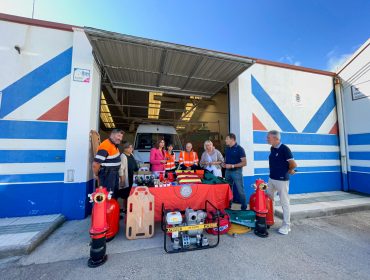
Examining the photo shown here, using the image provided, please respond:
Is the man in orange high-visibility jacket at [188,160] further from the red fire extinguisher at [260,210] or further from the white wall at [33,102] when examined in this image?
the white wall at [33,102]

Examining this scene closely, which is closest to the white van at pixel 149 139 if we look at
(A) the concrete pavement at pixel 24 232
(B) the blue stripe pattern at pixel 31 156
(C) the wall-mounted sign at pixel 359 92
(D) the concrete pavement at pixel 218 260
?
(B) the blue stripe pattern at pixel 31 156

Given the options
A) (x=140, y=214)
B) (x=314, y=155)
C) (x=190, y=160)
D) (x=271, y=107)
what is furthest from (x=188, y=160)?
(x=314, y=155)

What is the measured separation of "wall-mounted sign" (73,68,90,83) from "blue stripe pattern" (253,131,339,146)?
4.32 meters

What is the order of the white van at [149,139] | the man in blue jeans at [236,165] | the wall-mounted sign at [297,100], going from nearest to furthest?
the man in blue jeans at [236,165]
the wall-mounted sign at [297,100]
the white van at [149,139]

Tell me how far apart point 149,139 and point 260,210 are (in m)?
4.08

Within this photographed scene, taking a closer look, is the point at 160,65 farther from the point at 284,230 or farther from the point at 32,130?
the point at 284,230

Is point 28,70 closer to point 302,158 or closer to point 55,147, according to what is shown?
point 55,147

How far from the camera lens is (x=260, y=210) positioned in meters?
2.87

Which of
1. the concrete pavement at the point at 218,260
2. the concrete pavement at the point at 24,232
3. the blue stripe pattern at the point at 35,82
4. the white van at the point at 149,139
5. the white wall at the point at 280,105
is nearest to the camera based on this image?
the concrete pavement at the point at 218,260

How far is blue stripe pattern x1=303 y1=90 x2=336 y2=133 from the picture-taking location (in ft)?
18.3

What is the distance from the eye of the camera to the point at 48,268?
2076mm

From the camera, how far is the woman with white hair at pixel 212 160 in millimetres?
4055

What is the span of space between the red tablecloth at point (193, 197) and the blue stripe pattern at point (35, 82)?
3.09 meters

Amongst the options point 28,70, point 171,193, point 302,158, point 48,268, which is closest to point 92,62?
point 28,70
